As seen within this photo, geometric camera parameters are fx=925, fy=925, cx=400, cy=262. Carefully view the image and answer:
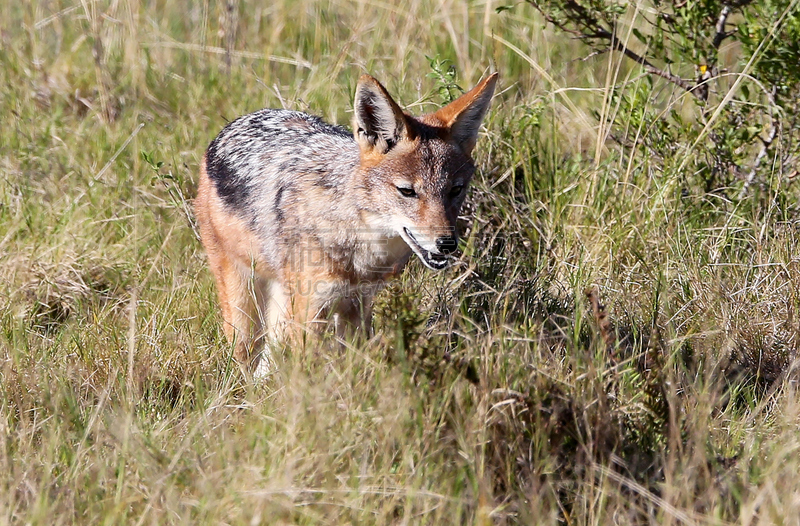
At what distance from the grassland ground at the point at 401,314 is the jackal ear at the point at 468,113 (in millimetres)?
604

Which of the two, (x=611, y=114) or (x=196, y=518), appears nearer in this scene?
(x=196, y=518)

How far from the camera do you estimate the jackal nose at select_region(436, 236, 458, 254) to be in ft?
13.0

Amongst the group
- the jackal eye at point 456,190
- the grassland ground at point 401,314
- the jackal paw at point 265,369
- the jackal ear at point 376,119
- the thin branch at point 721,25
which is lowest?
the jackal paw at point 265,369

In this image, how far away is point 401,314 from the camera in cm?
338

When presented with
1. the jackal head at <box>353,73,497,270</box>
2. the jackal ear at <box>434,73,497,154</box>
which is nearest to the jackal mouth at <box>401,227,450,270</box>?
the jackal head at <box>353,73,497,270</box>

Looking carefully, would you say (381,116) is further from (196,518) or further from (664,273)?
(196,518)

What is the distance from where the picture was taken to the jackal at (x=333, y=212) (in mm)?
4125

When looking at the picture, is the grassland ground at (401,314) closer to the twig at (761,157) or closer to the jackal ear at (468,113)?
the twig at (761,157)

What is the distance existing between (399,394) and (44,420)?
1348 millimetres

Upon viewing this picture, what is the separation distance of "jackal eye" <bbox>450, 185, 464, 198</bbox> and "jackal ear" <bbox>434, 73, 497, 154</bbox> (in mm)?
210

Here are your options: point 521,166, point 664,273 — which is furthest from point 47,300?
point 664,273

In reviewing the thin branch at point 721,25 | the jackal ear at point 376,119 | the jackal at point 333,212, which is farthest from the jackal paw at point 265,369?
the thin branch at point 721,25

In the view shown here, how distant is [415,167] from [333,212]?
18.6 inches

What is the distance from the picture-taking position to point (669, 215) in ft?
16.7
